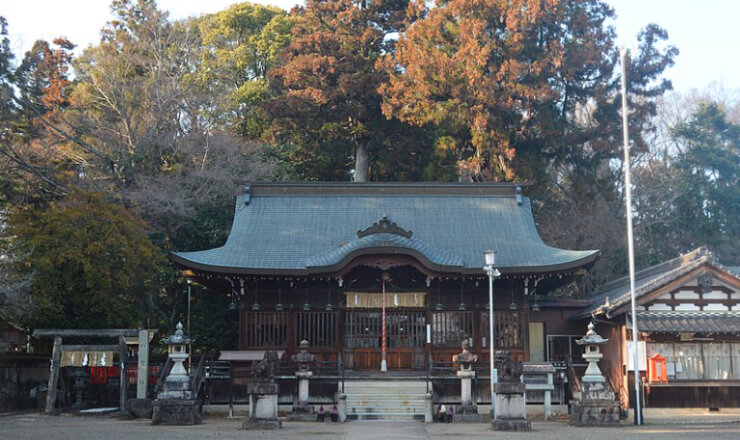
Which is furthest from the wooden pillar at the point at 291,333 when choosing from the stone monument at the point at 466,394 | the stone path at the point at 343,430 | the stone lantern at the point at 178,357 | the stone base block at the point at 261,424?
the stone base block at the point at 261,424

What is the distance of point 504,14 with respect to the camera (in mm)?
35625

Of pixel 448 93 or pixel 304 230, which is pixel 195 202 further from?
pixel 448 93

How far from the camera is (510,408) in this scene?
61.8ft

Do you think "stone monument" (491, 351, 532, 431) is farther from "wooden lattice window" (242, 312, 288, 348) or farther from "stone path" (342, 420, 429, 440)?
"wooden lattice window" (242, 312, 288, 348)

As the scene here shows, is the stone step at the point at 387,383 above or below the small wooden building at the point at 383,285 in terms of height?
below

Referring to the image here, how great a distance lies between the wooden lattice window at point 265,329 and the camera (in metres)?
25.3

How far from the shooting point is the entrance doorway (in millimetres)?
25156

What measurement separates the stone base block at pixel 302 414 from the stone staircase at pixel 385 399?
1.04 metres

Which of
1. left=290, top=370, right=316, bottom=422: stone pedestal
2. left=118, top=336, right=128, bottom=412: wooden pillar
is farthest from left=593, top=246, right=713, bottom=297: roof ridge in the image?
left=118, top=336, right=128, bottom=412: wooden pillar

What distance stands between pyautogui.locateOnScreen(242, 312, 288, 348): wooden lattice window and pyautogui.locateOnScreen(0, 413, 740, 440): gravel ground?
4.10 meters

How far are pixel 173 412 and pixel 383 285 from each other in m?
8.02

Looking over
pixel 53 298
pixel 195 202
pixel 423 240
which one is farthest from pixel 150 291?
pixel 423 240

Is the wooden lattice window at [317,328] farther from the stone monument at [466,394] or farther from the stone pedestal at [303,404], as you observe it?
the stone monument at [466,394]

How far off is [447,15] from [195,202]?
14638mm
